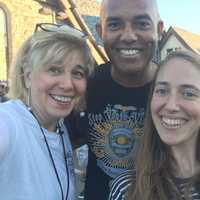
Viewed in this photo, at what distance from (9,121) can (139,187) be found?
802 mm

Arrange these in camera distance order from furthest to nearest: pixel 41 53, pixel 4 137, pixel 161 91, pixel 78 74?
pixel 78 74 → pixel 41 53 → pixel 161 91 → pixel 4 137

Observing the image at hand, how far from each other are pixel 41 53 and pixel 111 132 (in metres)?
0.76

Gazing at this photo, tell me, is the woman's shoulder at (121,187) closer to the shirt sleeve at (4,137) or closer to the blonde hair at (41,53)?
the shirt sleeve at (4,137)

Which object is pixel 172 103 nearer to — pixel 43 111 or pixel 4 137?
pixel 43 111

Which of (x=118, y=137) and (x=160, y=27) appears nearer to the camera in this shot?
(x=118, y=137)

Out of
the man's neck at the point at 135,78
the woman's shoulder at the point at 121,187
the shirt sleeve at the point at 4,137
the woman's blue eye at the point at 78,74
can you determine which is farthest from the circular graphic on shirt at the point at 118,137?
the shirt sleeve at the point at 4,137

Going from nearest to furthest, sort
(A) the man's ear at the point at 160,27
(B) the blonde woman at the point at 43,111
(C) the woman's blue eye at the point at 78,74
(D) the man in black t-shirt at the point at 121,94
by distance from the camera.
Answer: (B) the blonde woman at the point at 43,111, (C) the woman's blue eye at the point at 78,74, (D) the man in black t-shirt at the point at 121,94, (A) the man's ear at the point at 160,27

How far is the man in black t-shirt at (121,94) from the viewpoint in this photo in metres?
2.96

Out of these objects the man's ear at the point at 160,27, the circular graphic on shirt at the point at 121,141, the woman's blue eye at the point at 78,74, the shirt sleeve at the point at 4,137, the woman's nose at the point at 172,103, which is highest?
the man's ear at the point at 160,27

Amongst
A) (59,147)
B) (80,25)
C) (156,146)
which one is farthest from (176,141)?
(80,25)

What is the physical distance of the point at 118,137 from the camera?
2.99 m

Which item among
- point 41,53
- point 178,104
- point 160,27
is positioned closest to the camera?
point 178,104

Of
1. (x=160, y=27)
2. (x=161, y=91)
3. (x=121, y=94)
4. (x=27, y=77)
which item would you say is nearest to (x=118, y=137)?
(x=121, y=94)


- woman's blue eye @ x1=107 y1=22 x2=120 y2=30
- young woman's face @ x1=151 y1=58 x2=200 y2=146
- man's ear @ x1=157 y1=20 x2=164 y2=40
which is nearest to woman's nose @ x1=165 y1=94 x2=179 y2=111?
young woman's face @ x1=151 y1=58 x2=200 y2=146
